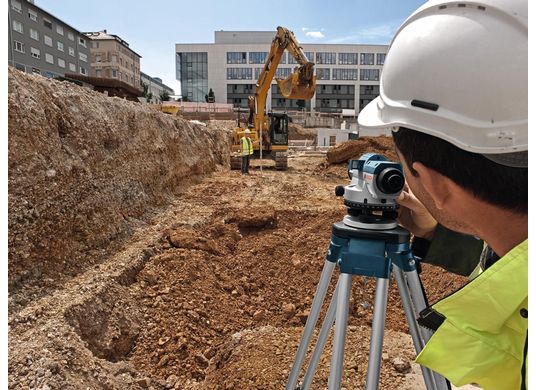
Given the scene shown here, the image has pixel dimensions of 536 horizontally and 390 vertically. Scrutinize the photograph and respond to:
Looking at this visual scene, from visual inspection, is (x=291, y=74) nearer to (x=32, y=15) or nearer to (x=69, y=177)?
(x=69, y=177)

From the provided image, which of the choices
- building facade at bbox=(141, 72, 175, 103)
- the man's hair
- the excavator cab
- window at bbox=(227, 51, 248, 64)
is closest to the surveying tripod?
the man's hair

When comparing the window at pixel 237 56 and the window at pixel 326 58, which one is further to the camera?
the window at pixel 326 58

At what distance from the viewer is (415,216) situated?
1516 millimetres

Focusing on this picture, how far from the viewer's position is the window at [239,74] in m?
53.4

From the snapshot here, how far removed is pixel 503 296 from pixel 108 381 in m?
2.99

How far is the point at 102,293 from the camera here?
3617 millimetres

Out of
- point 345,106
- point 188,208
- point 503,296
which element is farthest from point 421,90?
point 345,106

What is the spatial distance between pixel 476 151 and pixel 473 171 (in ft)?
0.15

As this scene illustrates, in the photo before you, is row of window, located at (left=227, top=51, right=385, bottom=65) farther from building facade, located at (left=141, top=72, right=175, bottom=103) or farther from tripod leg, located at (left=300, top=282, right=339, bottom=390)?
tripod leg, located at (left=300, top=282, right=339, bottom=390)

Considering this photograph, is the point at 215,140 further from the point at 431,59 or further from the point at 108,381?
the point at 431,59

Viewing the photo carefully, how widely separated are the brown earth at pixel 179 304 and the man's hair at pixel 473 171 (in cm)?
103

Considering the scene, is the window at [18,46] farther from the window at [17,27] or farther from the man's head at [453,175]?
the man's head at [453,175]

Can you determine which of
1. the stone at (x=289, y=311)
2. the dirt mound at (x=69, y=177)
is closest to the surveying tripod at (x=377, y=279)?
the stone at (x=289, y=311)

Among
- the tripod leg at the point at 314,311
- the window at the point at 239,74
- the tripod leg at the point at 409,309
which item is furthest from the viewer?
the window at the point at 239,74
